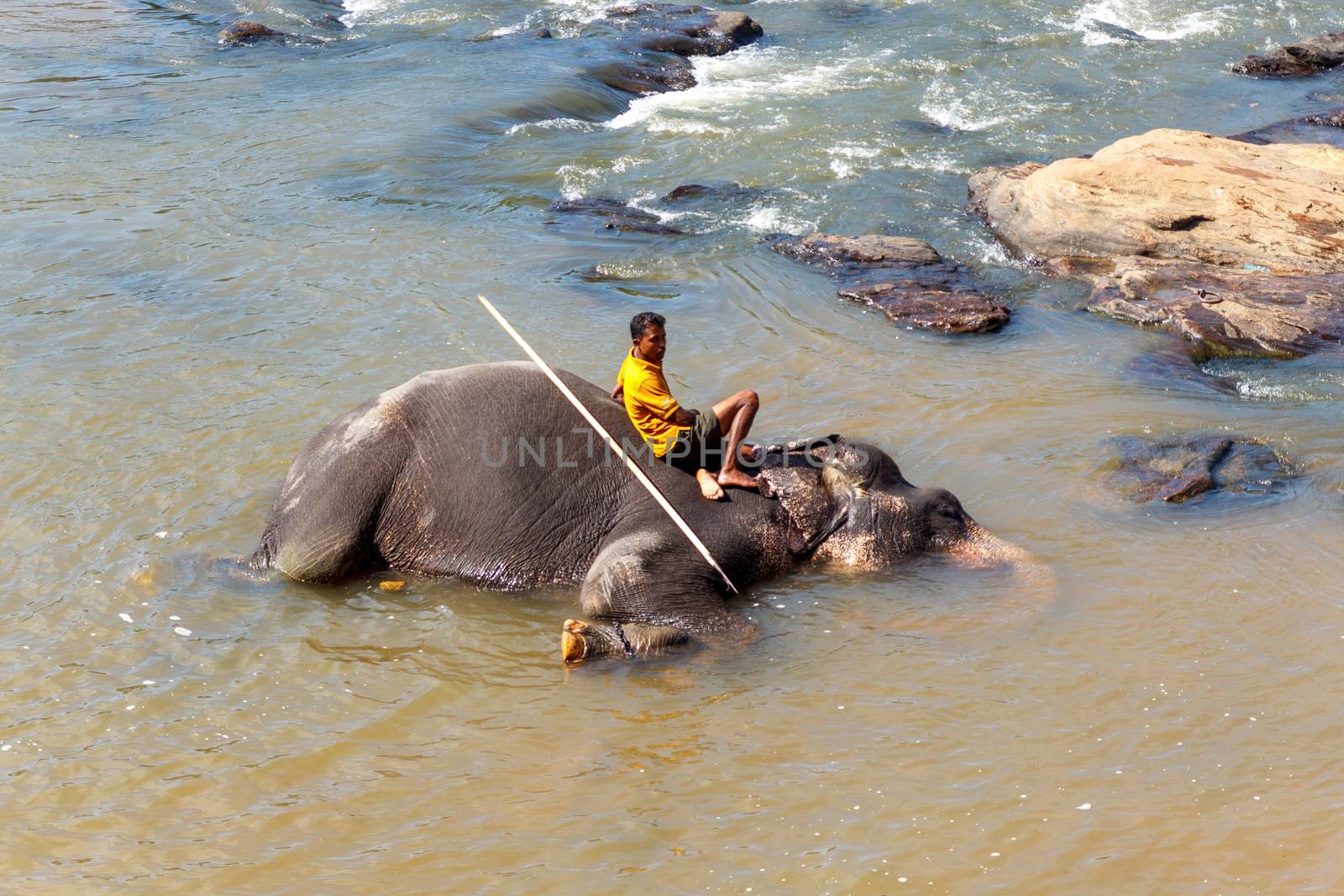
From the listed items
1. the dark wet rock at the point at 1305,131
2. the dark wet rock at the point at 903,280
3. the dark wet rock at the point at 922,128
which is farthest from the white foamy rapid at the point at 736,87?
the dark wet rock at the point at 1305,131

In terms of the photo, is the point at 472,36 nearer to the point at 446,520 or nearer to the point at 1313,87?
the point at 1313,87

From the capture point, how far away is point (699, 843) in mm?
4398

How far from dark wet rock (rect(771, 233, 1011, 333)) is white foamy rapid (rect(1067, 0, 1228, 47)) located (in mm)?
10428

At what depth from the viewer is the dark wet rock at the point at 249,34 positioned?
1938 cm

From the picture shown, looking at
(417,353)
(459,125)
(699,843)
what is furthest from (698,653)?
(459,125)

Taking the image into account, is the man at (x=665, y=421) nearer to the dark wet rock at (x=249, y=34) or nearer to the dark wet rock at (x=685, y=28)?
the dark wet rock at (x=685, y=28)

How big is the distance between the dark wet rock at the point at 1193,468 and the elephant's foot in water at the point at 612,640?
306 centimetres

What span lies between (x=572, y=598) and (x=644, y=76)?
13.7 m

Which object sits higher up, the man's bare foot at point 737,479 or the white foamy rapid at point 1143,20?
the white foamy rapid at point 1143,20

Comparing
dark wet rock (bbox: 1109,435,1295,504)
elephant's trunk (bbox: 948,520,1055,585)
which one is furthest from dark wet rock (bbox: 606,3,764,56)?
elephant's trunk (bbox: 948,520,1055,585)

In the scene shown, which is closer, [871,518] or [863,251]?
[871,518]

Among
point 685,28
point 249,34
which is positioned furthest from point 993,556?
point 249,34

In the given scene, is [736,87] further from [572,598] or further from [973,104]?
[572,598]

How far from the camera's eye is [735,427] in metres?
6.49
